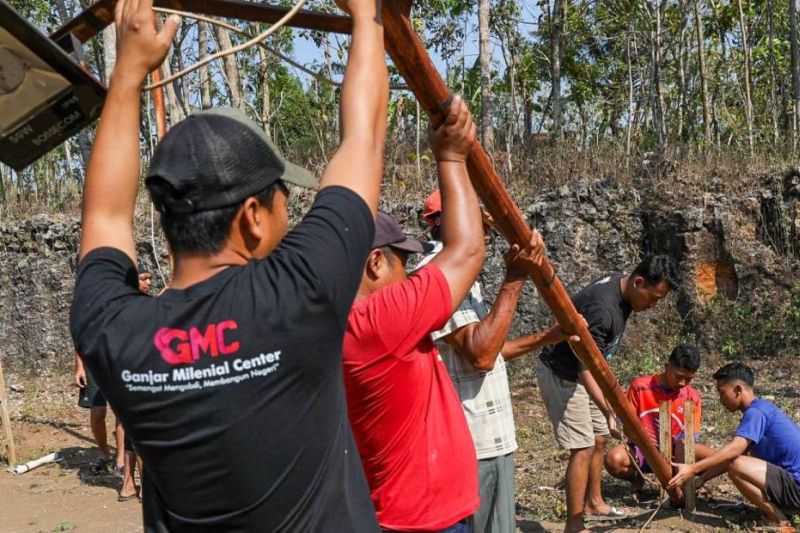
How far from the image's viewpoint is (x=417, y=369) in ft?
7.70

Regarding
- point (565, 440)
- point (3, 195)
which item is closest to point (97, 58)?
point (3, 195)

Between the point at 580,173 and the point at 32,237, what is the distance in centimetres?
838

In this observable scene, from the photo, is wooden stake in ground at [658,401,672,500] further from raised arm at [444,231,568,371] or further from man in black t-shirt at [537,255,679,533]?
raised arm at [444,231,568,371]

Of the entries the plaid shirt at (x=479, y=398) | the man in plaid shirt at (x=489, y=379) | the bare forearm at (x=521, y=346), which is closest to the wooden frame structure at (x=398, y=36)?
the man in plaid shirt at (x=489, y=379)

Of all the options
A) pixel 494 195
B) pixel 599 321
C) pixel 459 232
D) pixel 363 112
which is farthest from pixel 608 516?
pixel 363 112

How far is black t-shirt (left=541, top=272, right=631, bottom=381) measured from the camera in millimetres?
5273

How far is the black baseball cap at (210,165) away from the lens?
1.36 meters

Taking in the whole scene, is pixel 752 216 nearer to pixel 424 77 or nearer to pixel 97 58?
pixel 424 77

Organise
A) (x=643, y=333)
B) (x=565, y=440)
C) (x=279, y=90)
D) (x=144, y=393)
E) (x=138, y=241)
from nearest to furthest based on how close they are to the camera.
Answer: (x=144, y=393)
(x=565, y=440)
(x=643, y=333)
(x=138, y=241)
(x=279, y=90)

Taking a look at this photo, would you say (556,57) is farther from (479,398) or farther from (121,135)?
(121,135)

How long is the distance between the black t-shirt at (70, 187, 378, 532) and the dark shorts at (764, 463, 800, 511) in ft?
15.4

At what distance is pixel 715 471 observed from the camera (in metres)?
5.59

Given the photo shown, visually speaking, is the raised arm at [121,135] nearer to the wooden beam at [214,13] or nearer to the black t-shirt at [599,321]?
the wooden beam at [214,13]

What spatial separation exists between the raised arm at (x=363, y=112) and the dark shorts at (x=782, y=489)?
4.68m
